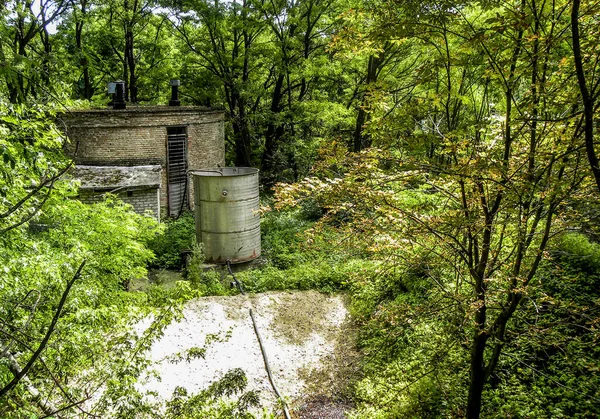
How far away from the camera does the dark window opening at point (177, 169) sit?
1692 cm

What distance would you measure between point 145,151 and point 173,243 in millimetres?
4208

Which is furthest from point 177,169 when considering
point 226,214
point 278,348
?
point 278,348

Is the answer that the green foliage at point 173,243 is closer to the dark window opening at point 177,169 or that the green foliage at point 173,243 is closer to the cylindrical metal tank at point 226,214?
the cylindrical metal tank at point 226,214

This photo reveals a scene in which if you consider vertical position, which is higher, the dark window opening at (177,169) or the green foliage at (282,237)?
the dark window opening at (177,169)

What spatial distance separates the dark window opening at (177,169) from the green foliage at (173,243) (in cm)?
152

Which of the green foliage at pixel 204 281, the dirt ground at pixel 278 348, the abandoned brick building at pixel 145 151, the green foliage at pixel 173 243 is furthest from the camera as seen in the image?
the abandoned brick building at pixel 145 151

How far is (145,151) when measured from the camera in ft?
53.3

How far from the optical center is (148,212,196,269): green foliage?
1308cm

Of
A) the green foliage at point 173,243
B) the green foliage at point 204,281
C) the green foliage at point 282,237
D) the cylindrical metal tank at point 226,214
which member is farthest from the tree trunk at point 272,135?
the green foliage at point 204,281

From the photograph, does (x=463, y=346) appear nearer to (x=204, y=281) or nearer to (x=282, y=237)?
(x=204, y=281)

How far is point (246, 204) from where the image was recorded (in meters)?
12.6

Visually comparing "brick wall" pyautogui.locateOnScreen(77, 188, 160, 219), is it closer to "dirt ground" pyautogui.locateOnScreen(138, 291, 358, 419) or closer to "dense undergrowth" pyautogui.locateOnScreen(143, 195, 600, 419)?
"dense undergrowth" pyautogui.locateOnScreen(143, 195, 600, 419)

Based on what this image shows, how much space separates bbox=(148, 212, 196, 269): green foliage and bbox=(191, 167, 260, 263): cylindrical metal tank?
68 cm

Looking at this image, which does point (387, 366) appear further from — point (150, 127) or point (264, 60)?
point (264, 60)
